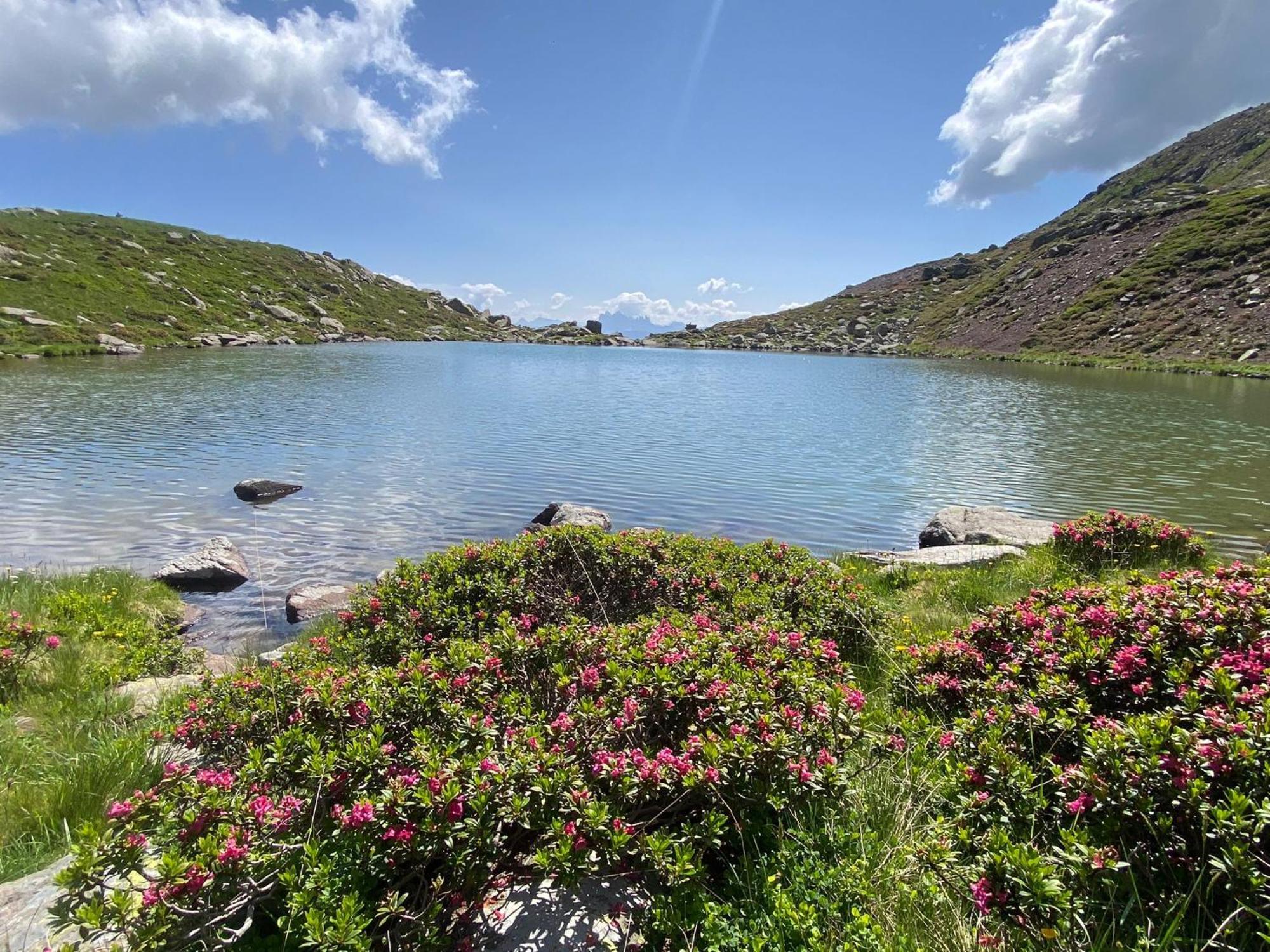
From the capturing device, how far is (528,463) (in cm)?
2888

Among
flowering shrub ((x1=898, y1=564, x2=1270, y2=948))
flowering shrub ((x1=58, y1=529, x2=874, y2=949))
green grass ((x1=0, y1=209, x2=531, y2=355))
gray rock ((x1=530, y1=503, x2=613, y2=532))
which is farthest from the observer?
green grass ((x1=0, y1=209, x2=531, y2=355))

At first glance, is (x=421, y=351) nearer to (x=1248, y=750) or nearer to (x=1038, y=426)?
(x=1038, y=426)

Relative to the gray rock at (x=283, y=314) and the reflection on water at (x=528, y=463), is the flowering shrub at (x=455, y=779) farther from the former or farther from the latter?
the gray rock at (x=283, y=314)

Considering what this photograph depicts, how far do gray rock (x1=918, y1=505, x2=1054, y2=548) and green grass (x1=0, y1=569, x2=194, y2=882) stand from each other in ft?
54.7

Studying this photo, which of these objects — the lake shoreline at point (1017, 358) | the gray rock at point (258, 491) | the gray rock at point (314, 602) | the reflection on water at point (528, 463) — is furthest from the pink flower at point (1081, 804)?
the lake shoreline at point (1017, 358)

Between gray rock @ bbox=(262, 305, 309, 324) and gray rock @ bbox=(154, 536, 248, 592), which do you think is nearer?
gray rock @ bbox=(154, 536, 248, 592)

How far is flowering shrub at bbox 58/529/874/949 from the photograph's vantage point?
11.2 feet

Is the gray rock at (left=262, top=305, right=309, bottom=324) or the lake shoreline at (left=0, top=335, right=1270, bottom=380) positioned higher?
the gray rock at (left=262, top=305, right=309, bottom=324)

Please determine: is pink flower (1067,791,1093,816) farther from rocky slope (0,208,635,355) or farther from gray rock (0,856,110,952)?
rocky slope (0,208,635,355)

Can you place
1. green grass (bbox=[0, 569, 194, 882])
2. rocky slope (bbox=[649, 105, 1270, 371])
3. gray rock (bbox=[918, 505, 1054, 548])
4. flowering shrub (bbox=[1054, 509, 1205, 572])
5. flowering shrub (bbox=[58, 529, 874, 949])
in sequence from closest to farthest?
1. flowering shrub (bbox=[58, 529, 874, 949])
2. green grass (bbox=[0, 569, 194, 882])
3. flowering shrub (bbox=[1054, 509, 1205, 572])
4. gray rock (bbox=[918, 505, 1054, 548])
5. rocky slope (bbox=[649, 105, 1270, 371])

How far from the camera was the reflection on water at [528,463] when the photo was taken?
62.0 feet

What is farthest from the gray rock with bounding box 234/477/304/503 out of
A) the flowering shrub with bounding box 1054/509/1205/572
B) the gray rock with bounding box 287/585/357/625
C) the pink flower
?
the pink flower

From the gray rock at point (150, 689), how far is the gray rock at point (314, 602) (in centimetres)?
412

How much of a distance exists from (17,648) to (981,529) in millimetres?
19797
